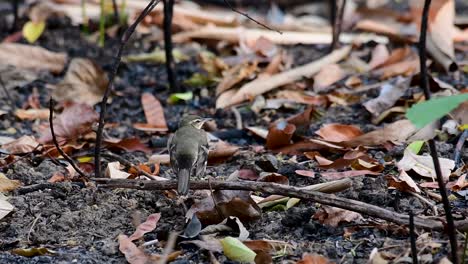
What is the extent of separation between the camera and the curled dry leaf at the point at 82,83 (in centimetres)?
630

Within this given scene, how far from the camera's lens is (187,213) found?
3.70 m

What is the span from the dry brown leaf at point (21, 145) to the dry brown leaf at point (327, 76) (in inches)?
86.9

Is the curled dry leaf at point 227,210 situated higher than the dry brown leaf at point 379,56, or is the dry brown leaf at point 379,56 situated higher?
the curled dry leaf at point 227,210

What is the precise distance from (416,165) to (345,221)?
84 centimetres

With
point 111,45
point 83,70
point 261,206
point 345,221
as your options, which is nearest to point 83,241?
point 261,206

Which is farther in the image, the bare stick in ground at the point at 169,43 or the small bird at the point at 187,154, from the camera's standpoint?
the bare stick in ground at the point at 169,43

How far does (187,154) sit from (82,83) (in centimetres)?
240

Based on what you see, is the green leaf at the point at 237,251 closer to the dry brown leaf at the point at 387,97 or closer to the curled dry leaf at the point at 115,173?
the curled dry leaf at the point at 115,173

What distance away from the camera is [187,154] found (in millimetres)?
4180

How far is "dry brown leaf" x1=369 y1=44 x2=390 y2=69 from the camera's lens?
680cm

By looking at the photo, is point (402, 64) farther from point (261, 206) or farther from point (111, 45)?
point (261, 206)

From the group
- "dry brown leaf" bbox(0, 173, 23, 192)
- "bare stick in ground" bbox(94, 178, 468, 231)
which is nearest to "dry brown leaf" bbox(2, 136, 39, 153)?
"dry brown leaf" bbox(0, 173, 23, 192)

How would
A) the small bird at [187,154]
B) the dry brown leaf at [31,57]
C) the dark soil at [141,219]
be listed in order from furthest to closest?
the dry brown leaf at [31,57] → the small bird at [187,154] → the dark soil at [141,219]

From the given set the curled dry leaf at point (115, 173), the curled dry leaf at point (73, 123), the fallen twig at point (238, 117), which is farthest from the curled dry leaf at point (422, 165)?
the curled dry leaf at point (73, 123)
